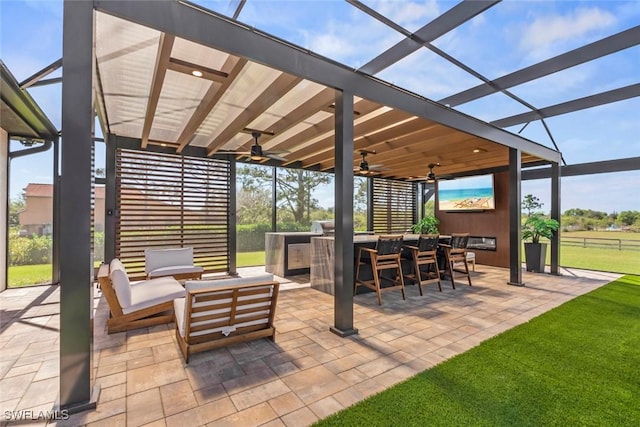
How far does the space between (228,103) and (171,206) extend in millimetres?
3307

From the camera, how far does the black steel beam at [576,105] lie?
4.74 metres

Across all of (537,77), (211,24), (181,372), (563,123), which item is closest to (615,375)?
(181,372)

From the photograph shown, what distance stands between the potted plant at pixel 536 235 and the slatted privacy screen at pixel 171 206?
7.33m

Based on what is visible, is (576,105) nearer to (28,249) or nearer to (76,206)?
(76,206)

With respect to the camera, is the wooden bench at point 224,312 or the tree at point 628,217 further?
the tree at point 628,217

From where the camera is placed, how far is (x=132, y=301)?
3.32 meters

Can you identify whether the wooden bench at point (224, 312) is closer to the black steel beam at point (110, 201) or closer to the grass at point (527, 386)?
the grass at point (527, 386)

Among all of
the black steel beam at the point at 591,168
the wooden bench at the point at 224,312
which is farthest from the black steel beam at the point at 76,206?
the black steel beam at the point at 591,168

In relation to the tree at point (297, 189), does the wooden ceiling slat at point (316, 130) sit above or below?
above

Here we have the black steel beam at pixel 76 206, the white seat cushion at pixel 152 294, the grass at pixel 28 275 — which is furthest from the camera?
the grass at pixel 28 275

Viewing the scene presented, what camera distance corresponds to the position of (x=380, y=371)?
2441 millimetres

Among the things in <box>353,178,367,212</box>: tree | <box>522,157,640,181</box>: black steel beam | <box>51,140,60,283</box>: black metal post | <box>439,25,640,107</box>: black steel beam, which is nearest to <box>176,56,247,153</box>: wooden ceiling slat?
<box>51,140,60,283</box>: black metal post

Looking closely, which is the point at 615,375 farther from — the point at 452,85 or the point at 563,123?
the point at 563,123

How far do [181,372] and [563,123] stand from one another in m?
8.26
